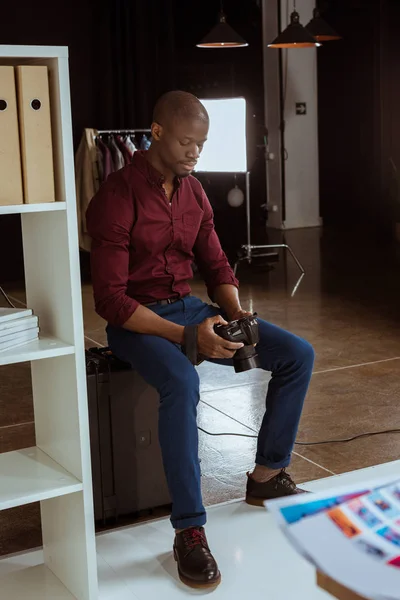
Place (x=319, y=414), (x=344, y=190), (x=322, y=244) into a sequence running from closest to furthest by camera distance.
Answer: (x=319, y=414) → (x=322, y=244) → (x=344, y=190)

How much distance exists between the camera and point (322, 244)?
31.2 ft

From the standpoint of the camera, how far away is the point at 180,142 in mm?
2842

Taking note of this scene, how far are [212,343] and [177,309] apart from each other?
0.28 metres

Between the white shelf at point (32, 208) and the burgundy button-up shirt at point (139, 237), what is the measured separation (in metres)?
0.50

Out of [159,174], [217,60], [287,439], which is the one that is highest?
[217,60]

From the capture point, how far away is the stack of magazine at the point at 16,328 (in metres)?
2.30

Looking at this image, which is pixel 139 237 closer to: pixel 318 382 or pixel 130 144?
pixel 318 382

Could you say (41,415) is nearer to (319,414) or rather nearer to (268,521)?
(268,521)

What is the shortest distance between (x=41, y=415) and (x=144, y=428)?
454mm

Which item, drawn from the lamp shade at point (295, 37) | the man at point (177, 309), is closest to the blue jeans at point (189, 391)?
the man at point (177, 309)

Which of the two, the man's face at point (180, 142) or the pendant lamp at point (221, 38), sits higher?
the pendant lamp at point (221, 38)

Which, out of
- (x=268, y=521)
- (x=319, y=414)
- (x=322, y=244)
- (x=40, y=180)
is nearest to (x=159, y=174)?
(x=40, y=180)

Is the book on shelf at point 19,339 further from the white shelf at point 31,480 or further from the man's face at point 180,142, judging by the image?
the man's face at point 180,142

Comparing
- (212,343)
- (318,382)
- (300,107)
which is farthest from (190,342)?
(300,107)
